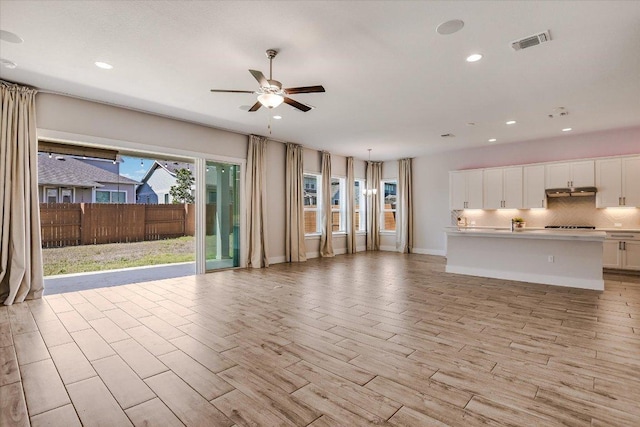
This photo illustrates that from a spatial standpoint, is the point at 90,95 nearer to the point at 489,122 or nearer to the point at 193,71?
the point at 193,71

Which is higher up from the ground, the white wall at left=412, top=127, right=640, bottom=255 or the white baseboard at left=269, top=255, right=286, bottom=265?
the white wall at left=412, top=127, right=640, bottom=255

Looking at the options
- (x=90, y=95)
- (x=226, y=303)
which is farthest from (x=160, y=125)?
(x=226, y=303)

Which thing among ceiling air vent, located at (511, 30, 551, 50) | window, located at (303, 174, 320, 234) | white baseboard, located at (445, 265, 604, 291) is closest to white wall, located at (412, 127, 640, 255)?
white baseboard, located at (445, 265, 604, 291)

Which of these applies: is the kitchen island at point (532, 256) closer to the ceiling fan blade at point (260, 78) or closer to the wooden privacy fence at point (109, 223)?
the ceiling fan blade at point (260, 78)

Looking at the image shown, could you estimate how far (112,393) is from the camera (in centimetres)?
211

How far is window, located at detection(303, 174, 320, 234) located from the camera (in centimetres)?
883

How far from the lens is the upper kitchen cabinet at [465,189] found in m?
8.14

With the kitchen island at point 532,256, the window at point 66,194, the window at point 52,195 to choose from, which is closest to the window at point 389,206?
the kitchen island at point 532,256

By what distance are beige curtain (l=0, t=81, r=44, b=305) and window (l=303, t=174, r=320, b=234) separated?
5664mm

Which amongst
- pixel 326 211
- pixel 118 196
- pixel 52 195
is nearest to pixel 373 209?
pixel 326 211

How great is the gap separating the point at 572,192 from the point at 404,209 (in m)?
4.05

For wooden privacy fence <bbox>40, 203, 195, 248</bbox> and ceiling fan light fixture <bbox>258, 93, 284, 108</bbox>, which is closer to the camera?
ceiling fan light fixture <bbox>258, 93, 284, 108</bbox>

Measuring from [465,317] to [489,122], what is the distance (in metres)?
4.08

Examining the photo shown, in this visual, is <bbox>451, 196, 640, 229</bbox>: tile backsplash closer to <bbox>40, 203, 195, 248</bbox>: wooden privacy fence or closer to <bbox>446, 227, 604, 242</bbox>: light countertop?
<bbox>446, 227, 604, 242</bbox>: light countertop
